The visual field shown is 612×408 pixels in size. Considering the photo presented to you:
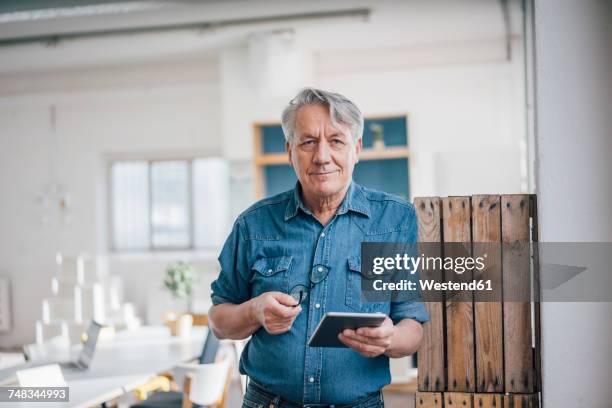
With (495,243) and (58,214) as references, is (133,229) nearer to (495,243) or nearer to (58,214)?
(58,214)

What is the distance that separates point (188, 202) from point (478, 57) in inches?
157

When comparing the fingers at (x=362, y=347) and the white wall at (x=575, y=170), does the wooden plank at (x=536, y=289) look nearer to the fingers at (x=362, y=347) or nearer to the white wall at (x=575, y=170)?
the white wall at (x=575, y=170)

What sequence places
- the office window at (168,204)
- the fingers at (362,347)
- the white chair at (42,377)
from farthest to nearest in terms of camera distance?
the office window at (168,204) → the white chair at (42,377) → the fingers at (362,347)

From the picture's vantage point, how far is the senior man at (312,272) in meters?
1.84

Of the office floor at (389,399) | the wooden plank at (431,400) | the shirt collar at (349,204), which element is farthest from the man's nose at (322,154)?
the office floor at (389,399)

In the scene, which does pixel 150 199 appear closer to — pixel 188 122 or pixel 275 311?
pixel 188 122

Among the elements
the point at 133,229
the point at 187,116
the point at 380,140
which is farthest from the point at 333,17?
the point at 133,229

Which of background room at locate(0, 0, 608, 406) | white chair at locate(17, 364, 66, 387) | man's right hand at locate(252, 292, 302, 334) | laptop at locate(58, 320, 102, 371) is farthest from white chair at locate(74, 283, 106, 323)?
man's right hand at locate(252, 292, 302, 334)

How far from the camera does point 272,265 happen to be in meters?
1.91

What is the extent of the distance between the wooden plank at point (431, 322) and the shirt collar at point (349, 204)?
272mm

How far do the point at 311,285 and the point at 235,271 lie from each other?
24 cm

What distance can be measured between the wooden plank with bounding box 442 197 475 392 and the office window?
264 inches

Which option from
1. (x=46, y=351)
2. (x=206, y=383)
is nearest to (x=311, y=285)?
(x=206, y=383)

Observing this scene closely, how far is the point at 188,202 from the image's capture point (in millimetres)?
9008
